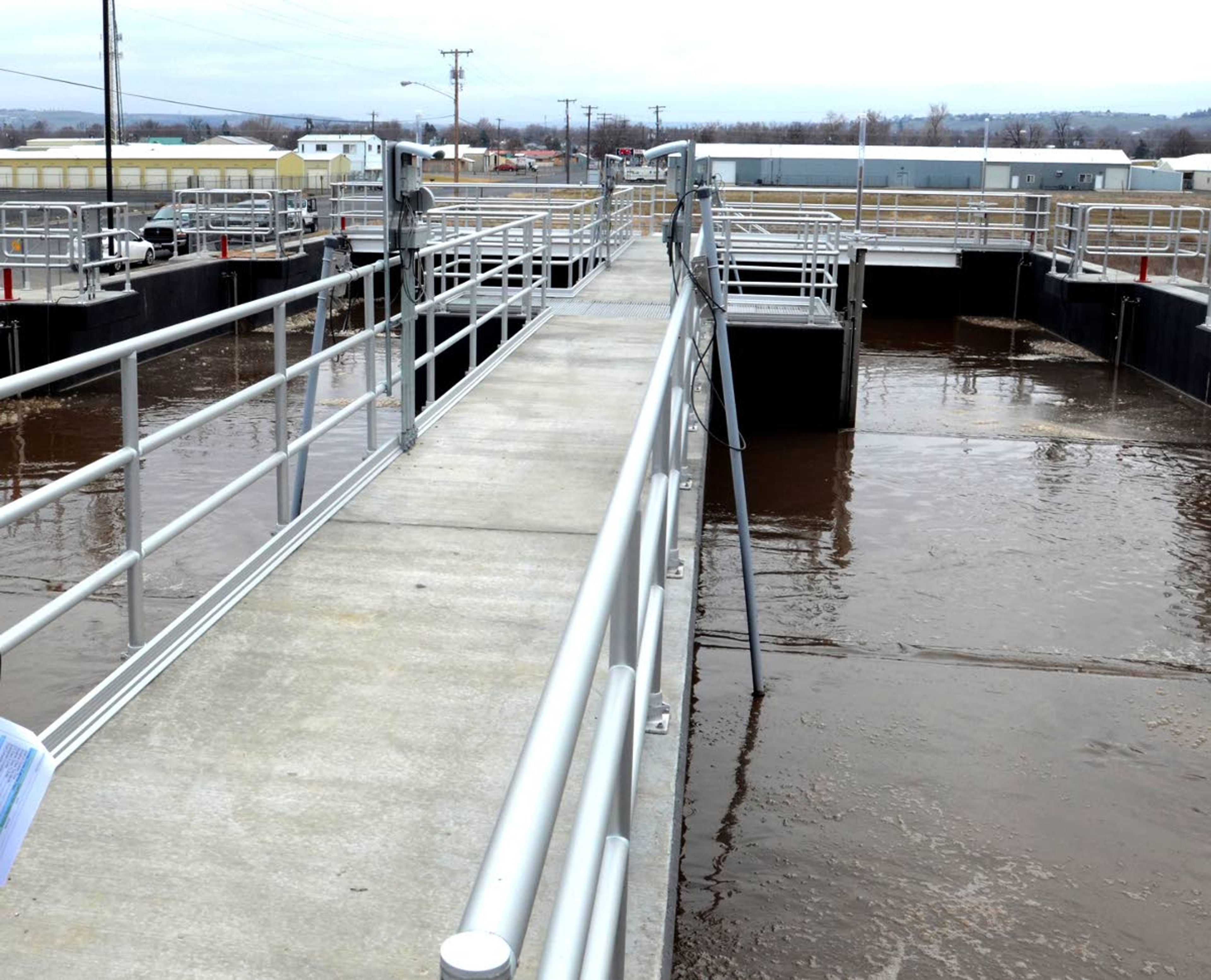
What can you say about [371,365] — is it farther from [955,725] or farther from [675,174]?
[955,725]

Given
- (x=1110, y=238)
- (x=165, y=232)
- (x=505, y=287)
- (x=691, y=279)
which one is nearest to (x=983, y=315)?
(x=1110, y=238)

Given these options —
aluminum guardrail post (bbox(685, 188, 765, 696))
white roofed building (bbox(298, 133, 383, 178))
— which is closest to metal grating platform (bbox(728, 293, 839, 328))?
aluminum guardrail post (bbox(685, 188, 765, 696))

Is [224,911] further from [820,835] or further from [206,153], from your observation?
[206,153]

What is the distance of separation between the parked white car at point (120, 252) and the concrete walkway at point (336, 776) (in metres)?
11.4

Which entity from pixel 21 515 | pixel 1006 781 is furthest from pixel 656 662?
pixel 1006 781

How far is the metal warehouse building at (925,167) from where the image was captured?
234 ft

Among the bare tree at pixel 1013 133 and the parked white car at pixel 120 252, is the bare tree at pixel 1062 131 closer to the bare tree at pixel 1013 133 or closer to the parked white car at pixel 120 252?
the bare tree at pixel 1013 133

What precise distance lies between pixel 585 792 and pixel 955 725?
217 inches

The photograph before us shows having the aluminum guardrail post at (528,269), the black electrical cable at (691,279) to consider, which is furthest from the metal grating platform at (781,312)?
the black electrical cable at (691,279)

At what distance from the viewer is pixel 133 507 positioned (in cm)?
446

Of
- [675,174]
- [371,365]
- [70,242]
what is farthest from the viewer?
[70,242]

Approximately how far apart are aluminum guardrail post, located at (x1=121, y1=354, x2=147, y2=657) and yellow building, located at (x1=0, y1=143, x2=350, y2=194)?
67329 mm

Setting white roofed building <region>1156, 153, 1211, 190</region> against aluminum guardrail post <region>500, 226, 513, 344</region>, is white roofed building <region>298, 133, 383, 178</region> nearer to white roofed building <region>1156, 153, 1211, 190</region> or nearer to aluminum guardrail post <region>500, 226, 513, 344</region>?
white roofed building <region>1156, 153, 1211, 190</region>

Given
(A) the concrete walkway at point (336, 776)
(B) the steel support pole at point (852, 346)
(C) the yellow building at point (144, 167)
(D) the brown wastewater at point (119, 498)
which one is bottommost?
(D) the brown wastewater at point (119, 498)
